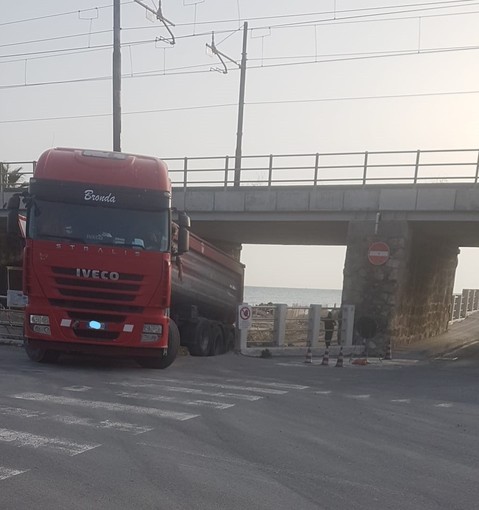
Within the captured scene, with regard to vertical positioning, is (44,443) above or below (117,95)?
below

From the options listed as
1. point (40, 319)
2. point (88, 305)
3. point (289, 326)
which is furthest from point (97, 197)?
point (289, 326)

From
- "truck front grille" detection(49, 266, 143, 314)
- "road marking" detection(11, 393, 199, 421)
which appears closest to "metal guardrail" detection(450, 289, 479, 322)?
"truck front grille" detection(49, 266, 143, 314)

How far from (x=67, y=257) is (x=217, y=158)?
15180 mm

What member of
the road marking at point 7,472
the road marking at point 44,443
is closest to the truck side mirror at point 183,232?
the road marking at point 44,443

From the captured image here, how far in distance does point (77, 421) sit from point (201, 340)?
965cm

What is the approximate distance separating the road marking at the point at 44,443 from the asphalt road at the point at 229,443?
19 millimetres

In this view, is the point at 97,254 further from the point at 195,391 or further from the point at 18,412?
the point at 18,412

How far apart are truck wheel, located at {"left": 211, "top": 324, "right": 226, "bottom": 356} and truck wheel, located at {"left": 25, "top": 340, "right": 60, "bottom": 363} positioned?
196 inches

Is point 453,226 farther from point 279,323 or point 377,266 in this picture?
point 279,323

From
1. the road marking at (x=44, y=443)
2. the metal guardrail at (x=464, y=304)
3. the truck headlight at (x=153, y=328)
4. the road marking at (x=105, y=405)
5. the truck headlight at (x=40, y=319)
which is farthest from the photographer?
the metal guardrail at (x=464, y=304)

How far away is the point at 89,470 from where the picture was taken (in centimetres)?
645

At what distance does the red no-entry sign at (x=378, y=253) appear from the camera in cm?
2200

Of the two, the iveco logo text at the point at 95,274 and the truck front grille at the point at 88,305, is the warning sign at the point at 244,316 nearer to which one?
the truck front grille at the point at 88,305

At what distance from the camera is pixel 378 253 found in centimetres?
2205
